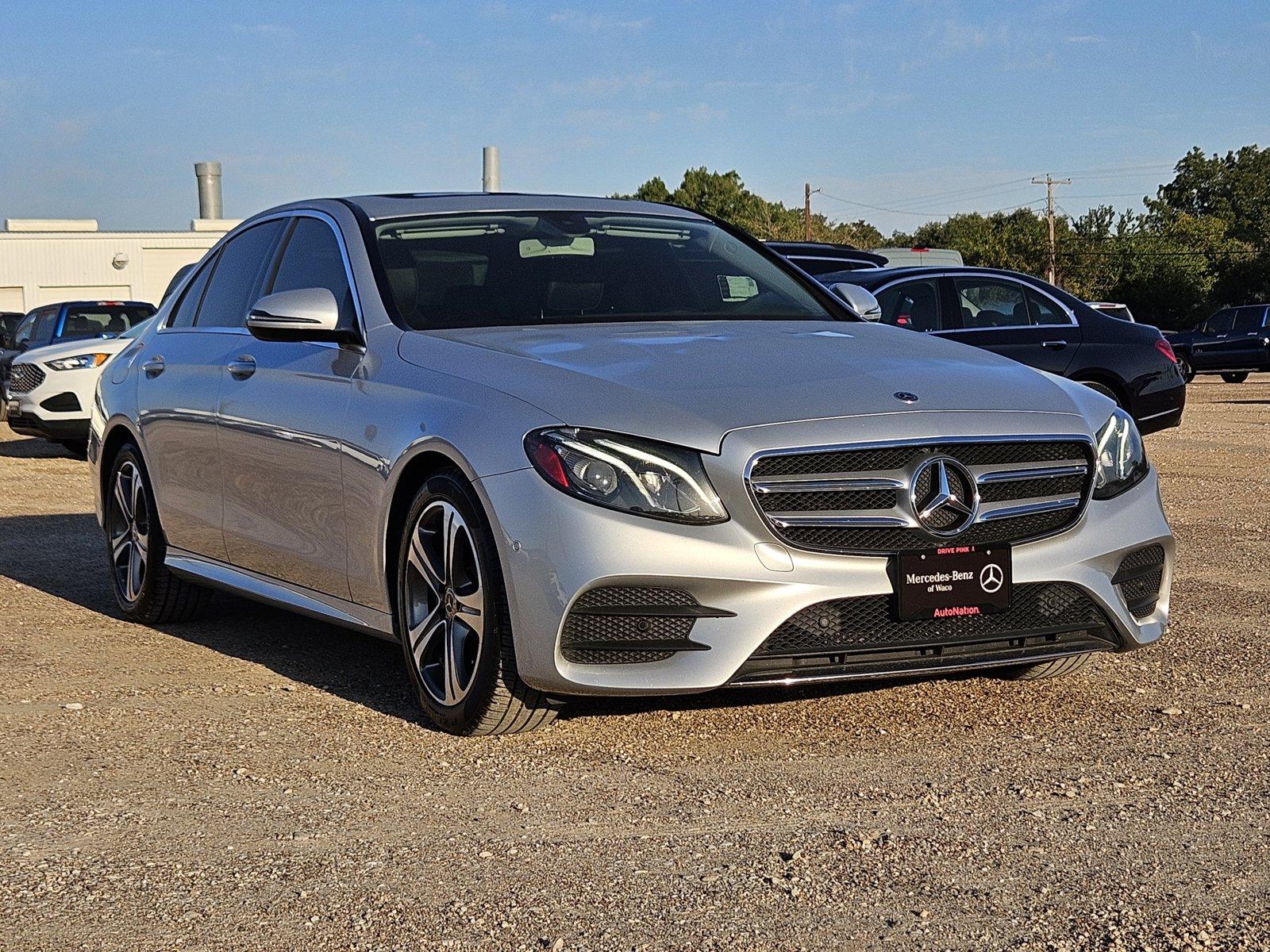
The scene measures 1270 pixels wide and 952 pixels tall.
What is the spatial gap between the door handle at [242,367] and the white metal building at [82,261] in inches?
1912

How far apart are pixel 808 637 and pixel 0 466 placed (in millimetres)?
13744

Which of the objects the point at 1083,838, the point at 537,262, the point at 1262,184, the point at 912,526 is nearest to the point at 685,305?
the point at 537,262

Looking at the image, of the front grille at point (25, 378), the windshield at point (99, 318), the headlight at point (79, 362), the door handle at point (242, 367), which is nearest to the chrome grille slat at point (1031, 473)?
the door handle at point (242, 367)

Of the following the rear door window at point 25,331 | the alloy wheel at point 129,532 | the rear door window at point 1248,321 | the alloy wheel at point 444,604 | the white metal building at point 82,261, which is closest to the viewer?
the alloy wheel at point 444,604

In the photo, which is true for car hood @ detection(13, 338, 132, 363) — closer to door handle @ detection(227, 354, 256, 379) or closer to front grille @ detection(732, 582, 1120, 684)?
door handle @ detection(227, 354, 256, 379)

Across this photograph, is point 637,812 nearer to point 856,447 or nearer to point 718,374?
point 856,447

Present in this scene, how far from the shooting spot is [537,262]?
5918mm

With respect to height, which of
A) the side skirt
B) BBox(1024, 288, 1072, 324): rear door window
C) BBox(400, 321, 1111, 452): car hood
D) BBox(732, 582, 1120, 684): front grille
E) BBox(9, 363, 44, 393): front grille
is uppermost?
BBox(400, 321, 1111, 452): car hood

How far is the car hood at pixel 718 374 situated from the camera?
4523 millimetres

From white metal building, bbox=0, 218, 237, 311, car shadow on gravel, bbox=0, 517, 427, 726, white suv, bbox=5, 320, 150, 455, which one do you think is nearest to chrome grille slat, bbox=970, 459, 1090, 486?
car shadow on gravel, bbox=0, 517, 427, 726

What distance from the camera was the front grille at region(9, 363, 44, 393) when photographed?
55.7 feet

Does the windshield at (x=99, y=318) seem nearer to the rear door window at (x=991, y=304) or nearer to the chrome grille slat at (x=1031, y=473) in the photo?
the rear door window at (x=991, y=304)

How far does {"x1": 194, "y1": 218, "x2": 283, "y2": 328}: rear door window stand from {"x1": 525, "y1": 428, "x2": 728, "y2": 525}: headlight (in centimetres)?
246

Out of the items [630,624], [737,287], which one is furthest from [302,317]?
[630,624]
